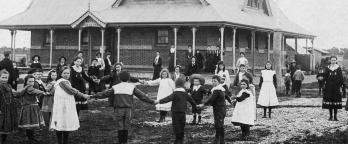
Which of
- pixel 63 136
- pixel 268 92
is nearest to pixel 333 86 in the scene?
pixel 268 92

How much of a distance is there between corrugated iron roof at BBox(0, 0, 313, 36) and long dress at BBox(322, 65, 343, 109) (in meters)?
12.4

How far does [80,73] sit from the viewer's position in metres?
11.7

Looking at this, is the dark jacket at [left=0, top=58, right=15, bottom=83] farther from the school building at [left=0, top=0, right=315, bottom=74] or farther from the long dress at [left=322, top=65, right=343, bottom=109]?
the school building at [left=0, top=0, right=315, bottom=74]

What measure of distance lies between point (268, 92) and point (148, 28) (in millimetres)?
18444

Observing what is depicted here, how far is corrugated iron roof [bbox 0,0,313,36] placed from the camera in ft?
94.1

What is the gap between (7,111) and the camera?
8.88 meters

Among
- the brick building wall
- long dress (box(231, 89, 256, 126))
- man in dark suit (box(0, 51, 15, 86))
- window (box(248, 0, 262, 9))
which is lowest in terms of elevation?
long dress (box(231, 89, 256, 126))

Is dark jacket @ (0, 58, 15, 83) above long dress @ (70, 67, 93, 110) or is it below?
above

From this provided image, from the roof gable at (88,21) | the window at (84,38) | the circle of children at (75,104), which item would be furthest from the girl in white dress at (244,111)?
the window at (84,38)

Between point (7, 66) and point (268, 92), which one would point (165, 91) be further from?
point (7, 66)

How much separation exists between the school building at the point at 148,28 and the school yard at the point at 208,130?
13.6 m

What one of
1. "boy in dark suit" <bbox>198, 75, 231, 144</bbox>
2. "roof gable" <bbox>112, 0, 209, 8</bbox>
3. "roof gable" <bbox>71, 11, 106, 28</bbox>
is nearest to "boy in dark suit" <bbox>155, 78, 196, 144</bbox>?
"boy in dark suit" <bbox>198, 75, 231, 144</bbox>

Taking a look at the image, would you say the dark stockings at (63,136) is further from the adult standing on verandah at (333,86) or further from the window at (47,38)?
the window at (47,38)

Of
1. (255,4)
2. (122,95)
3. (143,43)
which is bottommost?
(122,95)
